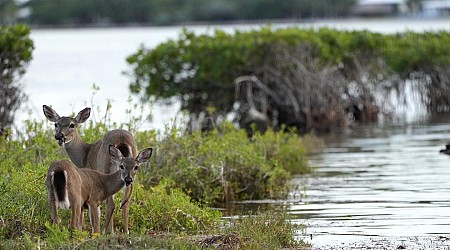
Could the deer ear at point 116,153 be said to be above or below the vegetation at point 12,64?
below

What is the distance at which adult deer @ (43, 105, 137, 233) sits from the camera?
14875 millimetres

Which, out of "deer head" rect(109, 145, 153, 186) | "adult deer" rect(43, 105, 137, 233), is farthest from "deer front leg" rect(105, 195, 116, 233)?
"deer head" rect(109, 145, 153, 186)

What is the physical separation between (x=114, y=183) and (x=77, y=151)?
4.80 ft

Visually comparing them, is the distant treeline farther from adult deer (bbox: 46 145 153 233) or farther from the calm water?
adult deer (bbox: 46 145 153 233)

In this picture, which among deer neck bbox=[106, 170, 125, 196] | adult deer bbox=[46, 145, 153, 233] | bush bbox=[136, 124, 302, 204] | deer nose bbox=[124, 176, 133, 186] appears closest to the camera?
adult deer bbox=[46, 145, 153, 233]

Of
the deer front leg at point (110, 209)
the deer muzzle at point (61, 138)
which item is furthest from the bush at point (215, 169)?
the deer front leg at point (110, 209)

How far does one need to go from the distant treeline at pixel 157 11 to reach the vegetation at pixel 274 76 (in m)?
63.6

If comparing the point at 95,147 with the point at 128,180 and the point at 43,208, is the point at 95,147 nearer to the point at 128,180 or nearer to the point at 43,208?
the point at 43,208

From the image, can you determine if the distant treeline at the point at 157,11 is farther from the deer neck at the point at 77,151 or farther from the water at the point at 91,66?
the deer neck at the point at 77,151

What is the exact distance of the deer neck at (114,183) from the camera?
566 inches

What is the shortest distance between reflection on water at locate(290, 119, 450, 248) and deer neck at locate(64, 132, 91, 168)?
281 centimetres

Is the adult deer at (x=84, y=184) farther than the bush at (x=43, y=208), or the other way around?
the bush at (x=43, y=208)

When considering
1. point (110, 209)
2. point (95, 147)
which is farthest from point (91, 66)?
point (110, 209)

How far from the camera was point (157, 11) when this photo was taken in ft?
386
